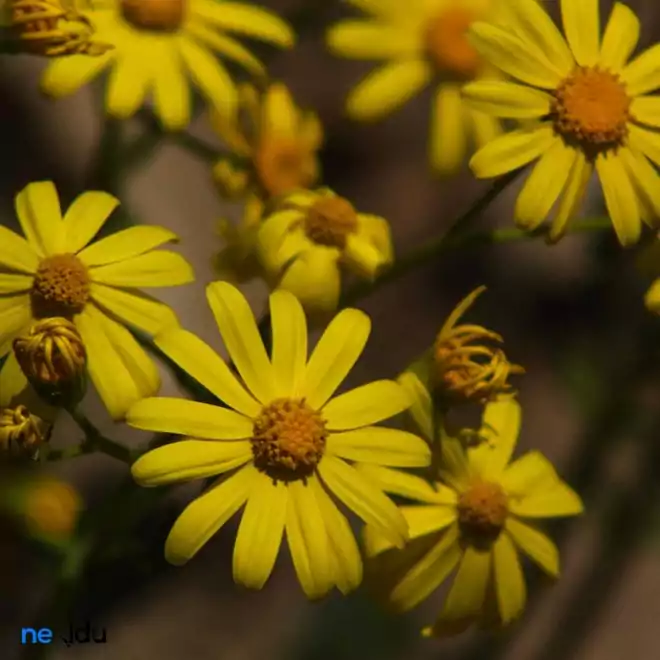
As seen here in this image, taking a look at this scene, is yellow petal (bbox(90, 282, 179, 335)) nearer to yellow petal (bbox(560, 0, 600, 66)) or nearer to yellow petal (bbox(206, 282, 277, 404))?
yellow petal (bbox(206, 282, 277, 404))

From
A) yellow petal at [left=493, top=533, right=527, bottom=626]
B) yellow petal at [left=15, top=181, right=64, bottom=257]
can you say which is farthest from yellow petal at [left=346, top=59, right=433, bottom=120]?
yellow petal at [left=493, top=533, right=527, bottom=626]

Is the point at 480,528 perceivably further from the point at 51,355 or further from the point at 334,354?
the point at 51,355

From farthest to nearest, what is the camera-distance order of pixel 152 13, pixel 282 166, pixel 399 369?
pixel 399 369 → pixel 282 166 → pixel 152 13

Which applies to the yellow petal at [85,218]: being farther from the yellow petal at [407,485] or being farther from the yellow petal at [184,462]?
the yellow petal at [407,485]

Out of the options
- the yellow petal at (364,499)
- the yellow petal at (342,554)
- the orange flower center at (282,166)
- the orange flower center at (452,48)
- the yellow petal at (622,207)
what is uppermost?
the orange flower center at (452,48)

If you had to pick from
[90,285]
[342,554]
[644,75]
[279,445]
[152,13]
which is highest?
[152,13]

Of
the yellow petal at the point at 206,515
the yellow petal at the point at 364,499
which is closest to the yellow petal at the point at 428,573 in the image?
the yellow petal at the point at 364,499

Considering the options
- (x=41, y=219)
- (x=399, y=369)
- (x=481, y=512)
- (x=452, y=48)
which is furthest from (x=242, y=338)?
(x=399, y=369)

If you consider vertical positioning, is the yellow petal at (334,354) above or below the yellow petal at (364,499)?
above
